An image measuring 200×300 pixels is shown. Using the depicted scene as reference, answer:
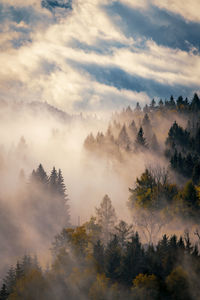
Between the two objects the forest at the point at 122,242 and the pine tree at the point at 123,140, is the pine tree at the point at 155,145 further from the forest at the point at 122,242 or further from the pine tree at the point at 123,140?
the pine tree at the point at 123,140

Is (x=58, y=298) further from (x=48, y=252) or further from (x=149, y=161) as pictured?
(x=149, y=161)

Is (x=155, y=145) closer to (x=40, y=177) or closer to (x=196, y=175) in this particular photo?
(x=196, y=175)

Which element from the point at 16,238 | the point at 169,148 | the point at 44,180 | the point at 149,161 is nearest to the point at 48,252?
the point at 16,238

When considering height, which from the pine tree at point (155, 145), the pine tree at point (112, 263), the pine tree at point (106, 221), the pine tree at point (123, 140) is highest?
the pine tree at point (123, 140)

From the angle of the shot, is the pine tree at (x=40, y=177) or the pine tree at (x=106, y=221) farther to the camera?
the pine tree at (x=40, y=177)

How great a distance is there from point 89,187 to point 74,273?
61.6m

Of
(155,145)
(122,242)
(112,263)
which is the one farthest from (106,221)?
(155,145)

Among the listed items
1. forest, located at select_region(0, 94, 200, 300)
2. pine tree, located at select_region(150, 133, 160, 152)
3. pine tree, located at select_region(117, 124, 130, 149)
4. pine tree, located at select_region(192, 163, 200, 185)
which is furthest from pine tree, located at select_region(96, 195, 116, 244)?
pine tree, located at select_region(117, 124, 130, 149)

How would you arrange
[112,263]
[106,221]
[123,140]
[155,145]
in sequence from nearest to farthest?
[112,263] → [106,221] → [155,145] → [123,140]

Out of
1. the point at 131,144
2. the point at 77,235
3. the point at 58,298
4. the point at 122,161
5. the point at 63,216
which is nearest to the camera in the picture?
the point at 58,298

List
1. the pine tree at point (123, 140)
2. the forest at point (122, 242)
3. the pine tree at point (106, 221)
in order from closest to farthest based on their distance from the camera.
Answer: the forest at point (122, 242)
the pine tree at point (106, 221)
the pine tree at point (123, 140)

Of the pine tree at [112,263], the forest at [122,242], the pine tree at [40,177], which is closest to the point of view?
the forest at [122,242]

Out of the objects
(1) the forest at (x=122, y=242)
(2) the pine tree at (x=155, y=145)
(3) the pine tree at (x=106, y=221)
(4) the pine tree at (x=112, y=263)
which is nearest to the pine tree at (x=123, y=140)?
(2) the pine tree at (x=155, y=145)

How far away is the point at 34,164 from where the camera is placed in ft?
437
